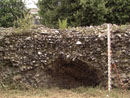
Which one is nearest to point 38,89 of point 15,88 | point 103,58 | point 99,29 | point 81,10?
point 15,88

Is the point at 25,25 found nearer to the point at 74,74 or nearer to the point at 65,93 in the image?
the point at 74,74

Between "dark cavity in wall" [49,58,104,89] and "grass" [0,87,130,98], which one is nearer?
"grass" [0,87,130,98]

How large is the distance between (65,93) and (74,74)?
885 mm

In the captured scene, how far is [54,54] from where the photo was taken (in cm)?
548

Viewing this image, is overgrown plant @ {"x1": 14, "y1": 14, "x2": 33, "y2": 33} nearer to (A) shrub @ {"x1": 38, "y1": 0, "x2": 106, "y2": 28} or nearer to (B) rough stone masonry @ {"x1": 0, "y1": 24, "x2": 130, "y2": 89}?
(B) rough stone masonry @ {"x1": 0, "y1": 24, "x2": 130, "y2": 89}

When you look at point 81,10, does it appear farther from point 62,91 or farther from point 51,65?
point 62,91

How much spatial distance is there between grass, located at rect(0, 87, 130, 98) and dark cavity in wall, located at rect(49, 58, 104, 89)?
0.45m

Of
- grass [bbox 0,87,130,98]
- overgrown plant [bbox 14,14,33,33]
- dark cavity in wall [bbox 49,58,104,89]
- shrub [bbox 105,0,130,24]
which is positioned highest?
shrub [bbox 105,0,130,24]

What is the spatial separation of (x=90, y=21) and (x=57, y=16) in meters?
1.74

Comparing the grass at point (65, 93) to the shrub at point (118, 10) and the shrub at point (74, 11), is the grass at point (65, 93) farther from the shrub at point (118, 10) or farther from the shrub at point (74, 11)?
the shrub at point (118, 10)

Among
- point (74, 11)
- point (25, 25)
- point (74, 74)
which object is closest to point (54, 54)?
point (74, 74)

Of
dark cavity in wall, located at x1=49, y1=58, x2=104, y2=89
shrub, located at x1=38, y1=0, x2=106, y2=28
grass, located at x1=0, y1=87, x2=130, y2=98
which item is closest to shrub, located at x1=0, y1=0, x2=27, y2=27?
shrub, located at x1=38, y1=0, x2=106, y2=28

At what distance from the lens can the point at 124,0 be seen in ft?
28.9

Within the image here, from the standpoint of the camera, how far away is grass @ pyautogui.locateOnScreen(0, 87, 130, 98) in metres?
4.90
